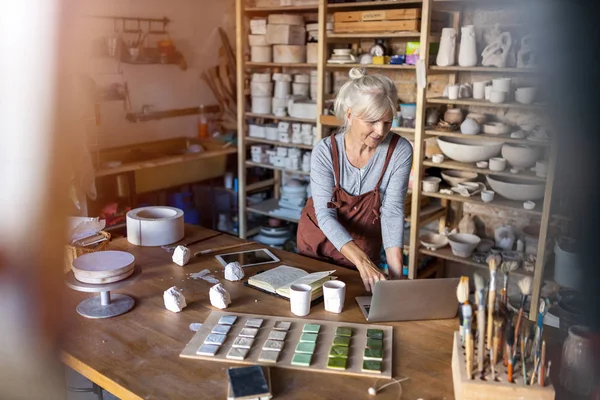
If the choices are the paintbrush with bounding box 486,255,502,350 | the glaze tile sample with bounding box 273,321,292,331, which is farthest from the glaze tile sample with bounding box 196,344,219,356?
the paintbrush with bounding box 486,255,502,350

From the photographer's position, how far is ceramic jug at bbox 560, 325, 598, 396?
1.53m

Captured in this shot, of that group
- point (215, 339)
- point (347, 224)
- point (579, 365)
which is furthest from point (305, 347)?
point (347, 224)

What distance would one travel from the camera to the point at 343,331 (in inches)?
73.3

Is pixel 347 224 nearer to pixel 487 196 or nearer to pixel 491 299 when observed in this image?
pixel 491 299

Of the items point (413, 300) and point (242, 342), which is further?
point (413, 300)

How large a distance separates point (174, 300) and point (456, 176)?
278cm

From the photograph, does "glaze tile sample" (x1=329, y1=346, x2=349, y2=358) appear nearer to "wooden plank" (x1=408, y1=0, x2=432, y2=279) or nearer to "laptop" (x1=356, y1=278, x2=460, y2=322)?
"laptop" (x1=356, y1=278, x2=460, y2=322)

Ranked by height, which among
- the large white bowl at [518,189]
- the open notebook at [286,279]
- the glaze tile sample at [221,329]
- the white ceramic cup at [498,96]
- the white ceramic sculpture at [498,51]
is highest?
the white ceramic sculpture at [498,51]

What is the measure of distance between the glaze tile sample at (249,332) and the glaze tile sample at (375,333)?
384mm

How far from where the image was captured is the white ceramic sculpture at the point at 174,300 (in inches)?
79.6

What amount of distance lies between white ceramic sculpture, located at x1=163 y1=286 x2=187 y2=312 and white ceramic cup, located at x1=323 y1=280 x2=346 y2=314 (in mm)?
535

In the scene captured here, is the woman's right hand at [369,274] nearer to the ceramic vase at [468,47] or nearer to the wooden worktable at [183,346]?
the wooden worktable at [183,346]

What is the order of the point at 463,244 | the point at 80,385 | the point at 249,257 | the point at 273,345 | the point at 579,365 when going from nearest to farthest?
the point at 579,365 → the point at 273,345 → the point at 249,257 → the point at 80,385 → the point at 463,244

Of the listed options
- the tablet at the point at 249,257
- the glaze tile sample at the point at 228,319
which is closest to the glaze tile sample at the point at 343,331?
the glaze tile sample at the point at 228,319
